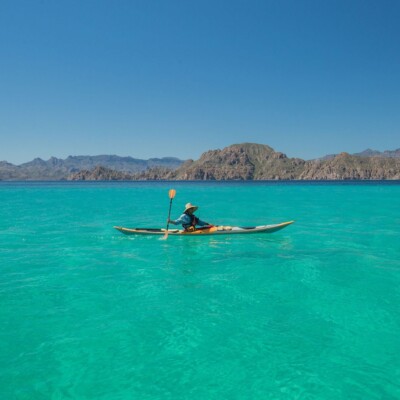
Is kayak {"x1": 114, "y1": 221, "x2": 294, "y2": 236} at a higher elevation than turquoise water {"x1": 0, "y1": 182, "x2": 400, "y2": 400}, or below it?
higher

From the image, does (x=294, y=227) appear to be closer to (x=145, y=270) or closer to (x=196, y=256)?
(x=196, y=256)

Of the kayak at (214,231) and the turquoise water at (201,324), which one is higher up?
the kayak at (214,231)

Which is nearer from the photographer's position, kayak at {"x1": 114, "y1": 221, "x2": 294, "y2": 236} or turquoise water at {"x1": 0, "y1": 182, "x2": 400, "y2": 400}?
turquoise water at {"x1": 0, "y1": 182, "x2": 400, "y2": 400}

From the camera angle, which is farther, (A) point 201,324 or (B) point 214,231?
(B) point 214,231

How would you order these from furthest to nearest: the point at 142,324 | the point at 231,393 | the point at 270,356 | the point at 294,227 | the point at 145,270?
the point at 294,227 → the point at 145,270 → the point at 142,324 → the point at 270,356 → the point at 231,393

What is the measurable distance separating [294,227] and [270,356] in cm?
2245

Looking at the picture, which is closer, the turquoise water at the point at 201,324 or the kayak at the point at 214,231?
the turquoise water at the point at 201,324

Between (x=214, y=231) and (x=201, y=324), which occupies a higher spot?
(x=214, y=231)

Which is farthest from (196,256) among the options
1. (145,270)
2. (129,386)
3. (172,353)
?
(129,386)

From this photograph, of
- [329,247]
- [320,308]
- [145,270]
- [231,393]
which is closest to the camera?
[231,393]

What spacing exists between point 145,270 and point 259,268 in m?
5.09

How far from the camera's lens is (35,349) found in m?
8.84

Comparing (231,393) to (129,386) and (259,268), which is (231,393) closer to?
(129,386)

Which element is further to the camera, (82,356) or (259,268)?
(259,268)
